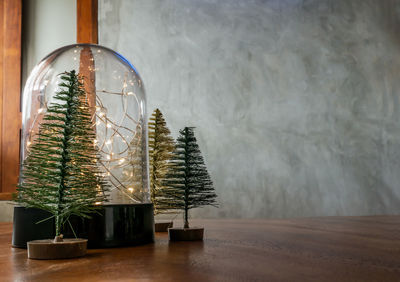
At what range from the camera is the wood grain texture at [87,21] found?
256 centimetres

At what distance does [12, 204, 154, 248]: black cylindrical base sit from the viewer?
491 millimetres

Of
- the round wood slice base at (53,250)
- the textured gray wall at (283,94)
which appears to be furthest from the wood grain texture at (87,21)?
the round wood slice base at (53,250)

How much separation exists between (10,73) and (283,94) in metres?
1.68

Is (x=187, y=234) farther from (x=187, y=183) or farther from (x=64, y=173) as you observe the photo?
(x=64, y=173)

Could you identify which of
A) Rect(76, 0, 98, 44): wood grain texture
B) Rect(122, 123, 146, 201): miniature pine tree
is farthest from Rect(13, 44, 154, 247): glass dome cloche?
Rect(76, 0, 98, 44): wood grain texture

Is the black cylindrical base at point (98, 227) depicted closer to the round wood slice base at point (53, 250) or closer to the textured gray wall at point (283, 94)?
the round wood slice base at point (53, 250)

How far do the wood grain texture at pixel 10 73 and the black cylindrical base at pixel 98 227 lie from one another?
7.06 feet

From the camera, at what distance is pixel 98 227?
49 cm

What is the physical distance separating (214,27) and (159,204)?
2.06 meters

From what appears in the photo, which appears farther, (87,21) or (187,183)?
(87,21)

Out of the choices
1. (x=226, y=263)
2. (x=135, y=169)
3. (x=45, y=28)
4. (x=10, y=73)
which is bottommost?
(x=226, y=263)

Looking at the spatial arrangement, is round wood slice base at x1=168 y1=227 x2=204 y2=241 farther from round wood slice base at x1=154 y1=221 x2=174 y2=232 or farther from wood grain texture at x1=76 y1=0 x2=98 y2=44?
wood grain texture at x1=76 y1=0 x2=98 y2=44

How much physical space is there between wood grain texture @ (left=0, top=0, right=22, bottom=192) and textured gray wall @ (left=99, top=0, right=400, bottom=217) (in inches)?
27.9

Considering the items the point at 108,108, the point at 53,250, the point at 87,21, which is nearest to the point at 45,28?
the point at 87,21
